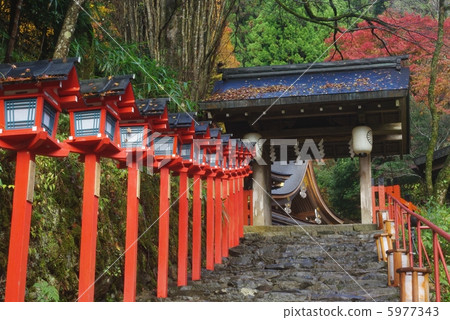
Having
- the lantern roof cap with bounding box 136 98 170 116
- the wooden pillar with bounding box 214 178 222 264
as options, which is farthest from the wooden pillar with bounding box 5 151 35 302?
the wooden pillar with bounding box 214 178 222 264

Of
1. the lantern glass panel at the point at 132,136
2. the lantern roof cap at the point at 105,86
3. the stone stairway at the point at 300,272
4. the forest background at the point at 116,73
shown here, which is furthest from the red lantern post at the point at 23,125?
the stone stairway at the point at 300,272

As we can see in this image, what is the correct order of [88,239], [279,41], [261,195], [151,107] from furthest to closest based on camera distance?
[279,41] < [261,195] < [151,107] < [88,239]

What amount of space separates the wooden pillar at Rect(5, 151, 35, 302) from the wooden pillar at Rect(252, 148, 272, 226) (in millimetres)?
9686

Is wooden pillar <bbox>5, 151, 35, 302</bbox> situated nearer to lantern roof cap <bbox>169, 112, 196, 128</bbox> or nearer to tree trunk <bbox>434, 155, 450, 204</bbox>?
lantern roof cap <bbox>169, 112, 196, 128</bbox>

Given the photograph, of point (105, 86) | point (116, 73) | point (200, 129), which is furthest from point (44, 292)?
point (116, 73)

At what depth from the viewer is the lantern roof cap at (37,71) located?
3.35 m

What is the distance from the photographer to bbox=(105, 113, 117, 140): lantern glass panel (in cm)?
424

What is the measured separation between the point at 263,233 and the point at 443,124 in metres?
12.2

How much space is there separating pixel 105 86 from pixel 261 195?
9095mm

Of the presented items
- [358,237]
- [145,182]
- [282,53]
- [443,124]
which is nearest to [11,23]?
[145,182]

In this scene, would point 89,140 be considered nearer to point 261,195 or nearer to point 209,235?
point 209,235

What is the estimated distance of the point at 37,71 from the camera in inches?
134

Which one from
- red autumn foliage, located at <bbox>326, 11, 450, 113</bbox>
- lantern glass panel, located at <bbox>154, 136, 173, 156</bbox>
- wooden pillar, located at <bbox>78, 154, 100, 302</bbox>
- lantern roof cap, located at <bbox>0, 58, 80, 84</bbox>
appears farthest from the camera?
red autumn foliage, located at <bbox>326, 11, 450, 113</bbox>

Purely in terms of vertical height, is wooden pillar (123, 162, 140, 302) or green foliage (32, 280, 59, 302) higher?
wooden pillar (123, 162, 140, 302)
